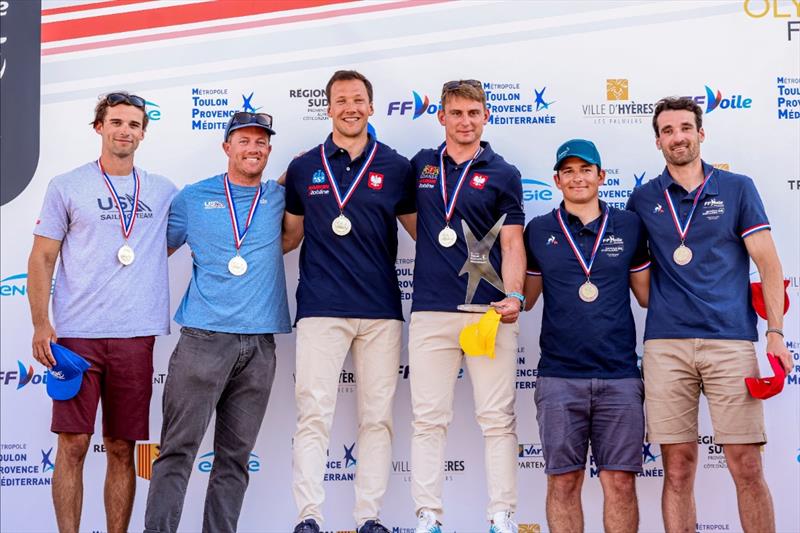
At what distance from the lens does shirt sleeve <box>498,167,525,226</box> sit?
402 centimetres

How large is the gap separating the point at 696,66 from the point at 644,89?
0.32 m

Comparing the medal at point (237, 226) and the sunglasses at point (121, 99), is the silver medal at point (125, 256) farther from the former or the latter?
the sunglasses at point (121, 99)

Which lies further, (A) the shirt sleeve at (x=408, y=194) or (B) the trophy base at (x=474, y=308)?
(A) the shirt sleeve at (x=408, y=194)

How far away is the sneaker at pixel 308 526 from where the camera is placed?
376cm

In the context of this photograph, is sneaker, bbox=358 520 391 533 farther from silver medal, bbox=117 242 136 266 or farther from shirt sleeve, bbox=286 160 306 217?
silver medal, bbox=117 242 136 266

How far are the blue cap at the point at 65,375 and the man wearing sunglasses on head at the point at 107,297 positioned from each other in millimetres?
46

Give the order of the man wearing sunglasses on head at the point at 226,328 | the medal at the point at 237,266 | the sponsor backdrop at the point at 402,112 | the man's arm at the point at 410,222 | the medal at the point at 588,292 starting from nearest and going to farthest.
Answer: the medal at the point at 588,292, the man wearing sunglasses on head at the point at 226,328, the medal at the point at 237,266, the man's arm at the point at 410,222, the sponsor backdrop at the point at 402,112

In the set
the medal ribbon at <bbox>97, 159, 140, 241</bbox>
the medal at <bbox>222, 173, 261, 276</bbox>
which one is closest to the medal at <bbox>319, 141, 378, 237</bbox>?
the medal at <bbox>222, 173, 261, 276</bbox>

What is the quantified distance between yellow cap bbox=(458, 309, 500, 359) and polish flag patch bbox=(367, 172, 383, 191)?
84 centimetres

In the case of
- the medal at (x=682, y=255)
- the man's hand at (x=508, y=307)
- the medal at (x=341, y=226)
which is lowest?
the man's hand at (x=508, y=307)

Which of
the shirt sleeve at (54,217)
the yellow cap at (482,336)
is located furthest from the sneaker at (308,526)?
the shirt sleeve at (54,217)

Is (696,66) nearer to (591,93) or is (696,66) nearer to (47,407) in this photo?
(591,93)

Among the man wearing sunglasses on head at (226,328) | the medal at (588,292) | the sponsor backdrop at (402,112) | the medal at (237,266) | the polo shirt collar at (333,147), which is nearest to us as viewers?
the medal at (588,292)

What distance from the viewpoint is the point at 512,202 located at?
13.2 ft
